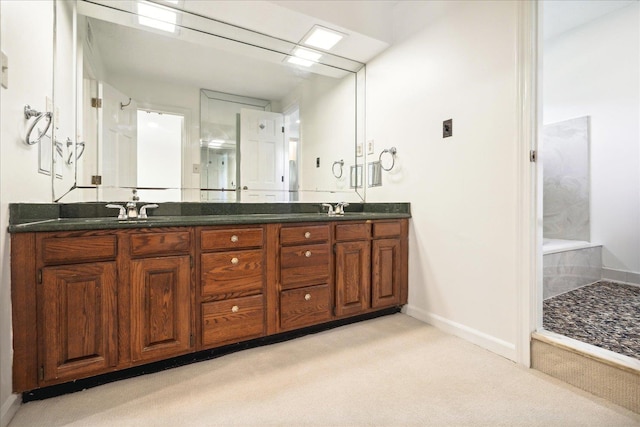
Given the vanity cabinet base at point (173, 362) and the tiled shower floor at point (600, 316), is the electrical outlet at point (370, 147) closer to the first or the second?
the vanity cabinet base at point (173, 362)

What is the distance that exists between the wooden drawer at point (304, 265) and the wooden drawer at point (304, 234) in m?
0.04

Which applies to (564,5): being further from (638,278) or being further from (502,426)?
(502,426)

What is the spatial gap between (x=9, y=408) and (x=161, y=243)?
0.81m

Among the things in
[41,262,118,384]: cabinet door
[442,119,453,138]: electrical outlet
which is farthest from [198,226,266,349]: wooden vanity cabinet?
[442,119,453,138]: electrical outlet

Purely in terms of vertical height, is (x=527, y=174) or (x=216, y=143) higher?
(x=216, y=143)

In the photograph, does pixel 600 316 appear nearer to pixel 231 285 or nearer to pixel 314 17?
pixel 231 285

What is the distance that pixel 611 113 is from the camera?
2.73 m

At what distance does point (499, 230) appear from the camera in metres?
1.72

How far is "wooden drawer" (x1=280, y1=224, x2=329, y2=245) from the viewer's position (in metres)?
1.81

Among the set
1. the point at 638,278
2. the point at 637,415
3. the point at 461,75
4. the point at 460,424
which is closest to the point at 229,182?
the point at 461,75

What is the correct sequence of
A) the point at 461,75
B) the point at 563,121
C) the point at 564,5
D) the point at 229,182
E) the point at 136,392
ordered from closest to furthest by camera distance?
the point at 136,392, the point at 461,75, the point at 229,182, the point at 564,5, the point at 563,121

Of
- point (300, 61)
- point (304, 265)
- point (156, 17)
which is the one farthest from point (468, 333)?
point (156, 17)

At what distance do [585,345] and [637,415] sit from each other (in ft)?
→ 0.98

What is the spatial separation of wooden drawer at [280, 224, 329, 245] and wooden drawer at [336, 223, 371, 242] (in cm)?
10
